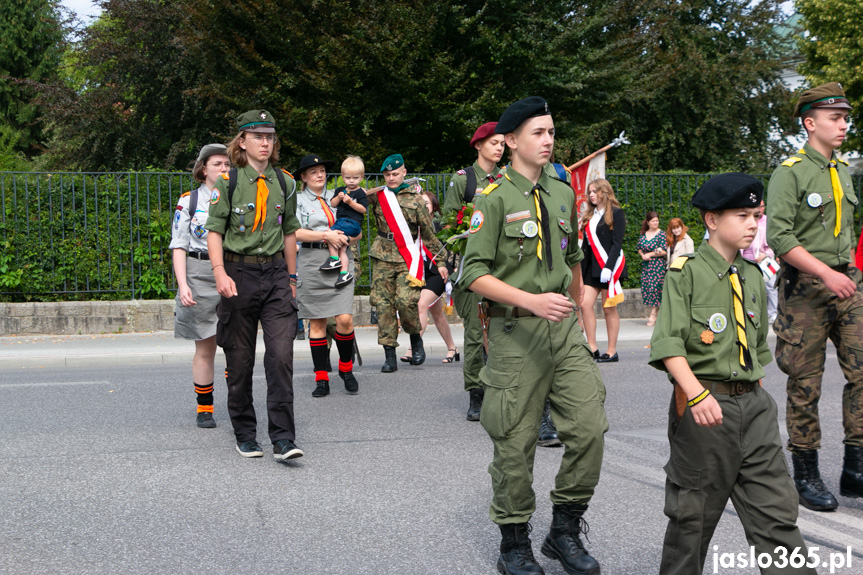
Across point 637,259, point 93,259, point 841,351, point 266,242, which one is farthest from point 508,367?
point 637,259

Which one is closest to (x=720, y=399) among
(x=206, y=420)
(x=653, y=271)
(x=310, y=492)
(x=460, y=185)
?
(x=310, y=492)

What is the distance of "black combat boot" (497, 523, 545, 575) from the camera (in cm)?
370

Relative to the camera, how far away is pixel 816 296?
4738mm

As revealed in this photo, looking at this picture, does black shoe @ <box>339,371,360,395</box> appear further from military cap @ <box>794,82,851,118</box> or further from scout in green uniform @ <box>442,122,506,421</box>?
military cap @ <box>794,82,851,118</box>

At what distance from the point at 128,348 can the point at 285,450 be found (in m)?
6.73

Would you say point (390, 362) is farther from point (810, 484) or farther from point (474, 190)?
point (810, 484)

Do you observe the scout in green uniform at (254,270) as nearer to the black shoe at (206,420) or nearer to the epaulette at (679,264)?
the black shoe at (206,420)

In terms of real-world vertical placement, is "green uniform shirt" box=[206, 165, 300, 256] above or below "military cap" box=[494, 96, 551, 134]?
below

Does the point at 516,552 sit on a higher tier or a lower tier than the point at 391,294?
lower

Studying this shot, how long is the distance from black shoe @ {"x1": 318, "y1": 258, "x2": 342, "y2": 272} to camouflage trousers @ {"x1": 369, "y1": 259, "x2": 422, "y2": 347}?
3.71 feet

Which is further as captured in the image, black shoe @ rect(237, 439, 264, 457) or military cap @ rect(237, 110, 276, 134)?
black shoe @ rect(237, 439, 264, 457)

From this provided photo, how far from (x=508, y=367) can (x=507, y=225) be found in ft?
1.92

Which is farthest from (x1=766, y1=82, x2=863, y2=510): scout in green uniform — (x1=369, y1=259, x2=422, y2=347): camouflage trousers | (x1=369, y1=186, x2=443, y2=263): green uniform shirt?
(x1=369, y1=259, x2=422, y2=347): camouflage trousers

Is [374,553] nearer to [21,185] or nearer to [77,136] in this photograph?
[21,185]
